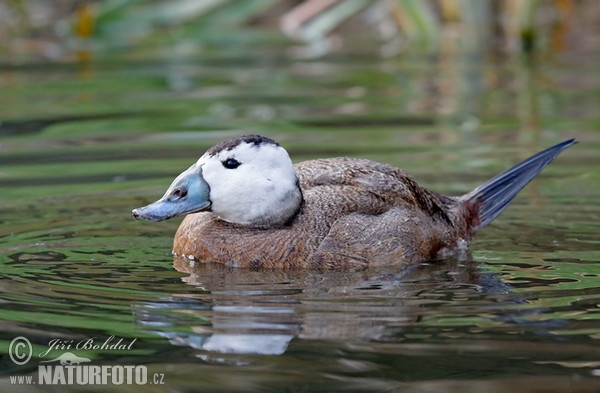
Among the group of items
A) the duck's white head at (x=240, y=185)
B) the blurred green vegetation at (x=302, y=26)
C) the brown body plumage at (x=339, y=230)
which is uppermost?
the blurred green vegetation at (x=302, y=26)

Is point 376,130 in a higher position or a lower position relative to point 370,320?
higher

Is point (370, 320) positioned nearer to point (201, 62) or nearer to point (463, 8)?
point (463, 8)

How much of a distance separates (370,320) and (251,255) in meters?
1.23

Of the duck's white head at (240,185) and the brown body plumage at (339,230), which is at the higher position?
the duck's white head at (240,185)

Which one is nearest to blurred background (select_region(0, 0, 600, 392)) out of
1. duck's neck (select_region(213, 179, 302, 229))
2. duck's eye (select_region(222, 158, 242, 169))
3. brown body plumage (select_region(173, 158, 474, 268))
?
brown body plumage (select_region(173, 158, 474, 268))

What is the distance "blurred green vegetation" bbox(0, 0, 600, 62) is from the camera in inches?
540

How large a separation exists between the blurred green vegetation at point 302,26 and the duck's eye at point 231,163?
21.8 feet

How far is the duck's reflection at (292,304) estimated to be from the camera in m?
5.20

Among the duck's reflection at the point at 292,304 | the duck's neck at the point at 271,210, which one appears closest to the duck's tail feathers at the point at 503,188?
the duck's reflection at the point at 292,304

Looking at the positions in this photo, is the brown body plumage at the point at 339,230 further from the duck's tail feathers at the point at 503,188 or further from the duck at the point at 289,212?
the duck's tail feathers at the point at 503,188

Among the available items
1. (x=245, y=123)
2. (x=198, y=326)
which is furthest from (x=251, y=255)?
(x=245, y=123)

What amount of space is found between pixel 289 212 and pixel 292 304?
1010 mm

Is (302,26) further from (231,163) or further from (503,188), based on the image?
(231,163)

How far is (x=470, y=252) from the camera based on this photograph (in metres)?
7.13
